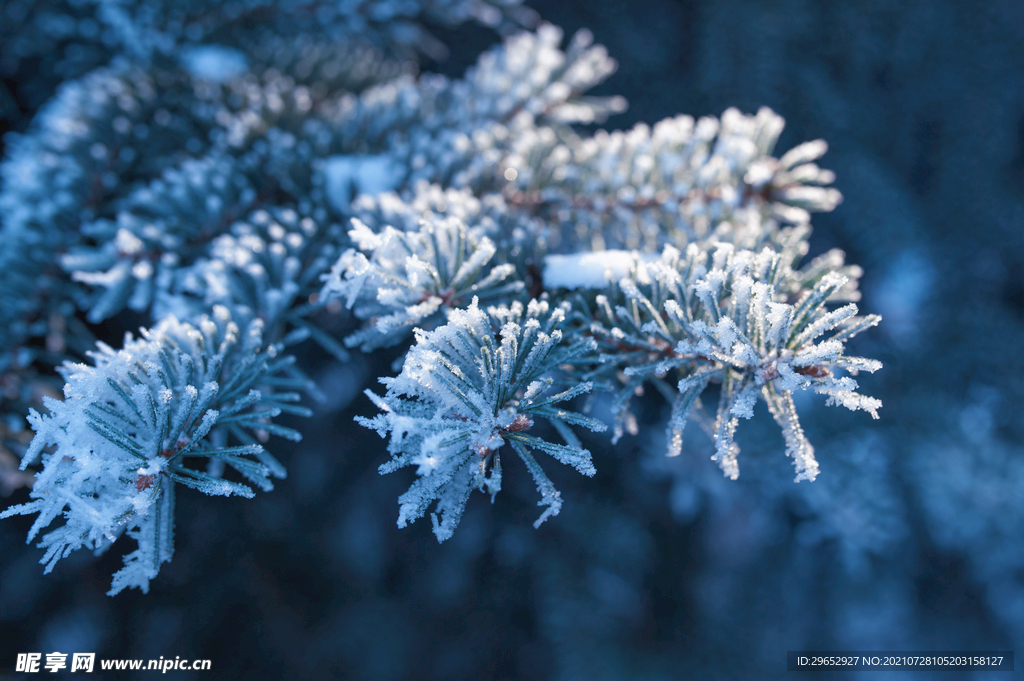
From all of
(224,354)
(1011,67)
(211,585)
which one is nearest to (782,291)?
(224,354)

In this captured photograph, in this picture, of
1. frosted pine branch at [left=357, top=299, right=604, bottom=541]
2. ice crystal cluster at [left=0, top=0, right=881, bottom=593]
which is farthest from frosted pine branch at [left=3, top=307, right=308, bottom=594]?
frosted pine branch at [left=357, top=299, right=604, bottom=541]

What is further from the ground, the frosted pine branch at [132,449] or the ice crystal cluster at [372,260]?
the ice crystal cluster at [372,260]

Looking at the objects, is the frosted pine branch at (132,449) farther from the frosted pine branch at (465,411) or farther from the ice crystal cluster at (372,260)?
the frosted pine branch at (465,411)

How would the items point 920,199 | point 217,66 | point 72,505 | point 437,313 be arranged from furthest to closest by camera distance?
1. point 920,199
2. point 217,66
3. point 437,313
4. point 72,505

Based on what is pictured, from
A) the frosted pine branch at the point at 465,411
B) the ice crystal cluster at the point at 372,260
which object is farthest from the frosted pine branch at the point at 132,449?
the frosted pine branch at the point at 465,411

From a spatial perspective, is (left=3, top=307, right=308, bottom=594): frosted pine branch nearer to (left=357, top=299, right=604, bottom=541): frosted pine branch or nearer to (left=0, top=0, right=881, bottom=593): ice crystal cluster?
(left=0, top=0, right=881, bottom=593): ice crystal cluster

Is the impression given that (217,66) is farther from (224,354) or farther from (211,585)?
(211,585)

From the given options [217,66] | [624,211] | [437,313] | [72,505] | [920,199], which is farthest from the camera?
Result: [920,199]

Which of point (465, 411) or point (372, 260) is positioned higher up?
point (372, 260)
